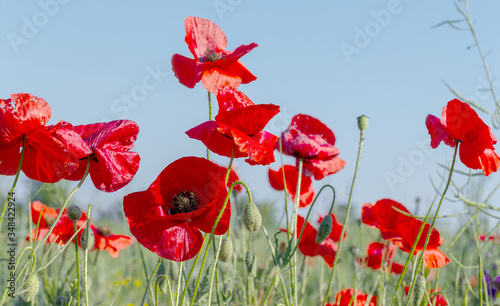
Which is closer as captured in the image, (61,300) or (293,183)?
(61,300)

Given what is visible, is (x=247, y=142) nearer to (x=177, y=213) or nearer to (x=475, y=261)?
(x=177, y=213)

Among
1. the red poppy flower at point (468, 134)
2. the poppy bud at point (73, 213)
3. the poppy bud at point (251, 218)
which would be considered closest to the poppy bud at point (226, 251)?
the poppy bud at point (251, 218)

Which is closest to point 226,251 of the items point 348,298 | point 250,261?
point 250,261

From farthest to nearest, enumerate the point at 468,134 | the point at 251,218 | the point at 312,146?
the point at 312,146 → the point at 468,134 → the point at 251,218

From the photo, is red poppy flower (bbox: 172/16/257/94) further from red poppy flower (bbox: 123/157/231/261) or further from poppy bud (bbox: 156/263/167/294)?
poppy bud (bbox: 156/263/167/294)

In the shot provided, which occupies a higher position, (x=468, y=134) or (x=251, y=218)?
(x=468, y=134)

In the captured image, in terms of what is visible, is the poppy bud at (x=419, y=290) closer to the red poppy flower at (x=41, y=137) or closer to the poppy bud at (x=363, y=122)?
the poppy bud at (x=363, y=122)

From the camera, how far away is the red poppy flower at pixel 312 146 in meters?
1.74

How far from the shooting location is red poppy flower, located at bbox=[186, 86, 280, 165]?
3.76ft

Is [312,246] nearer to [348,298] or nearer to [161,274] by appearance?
[348,298]

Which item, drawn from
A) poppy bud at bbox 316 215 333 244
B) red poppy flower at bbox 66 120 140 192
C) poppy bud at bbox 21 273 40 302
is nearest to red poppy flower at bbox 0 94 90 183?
red poppy flower at bbox 66 120 140 192

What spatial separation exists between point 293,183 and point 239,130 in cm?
84

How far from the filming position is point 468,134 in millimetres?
1476

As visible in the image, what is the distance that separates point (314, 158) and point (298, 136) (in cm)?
9
